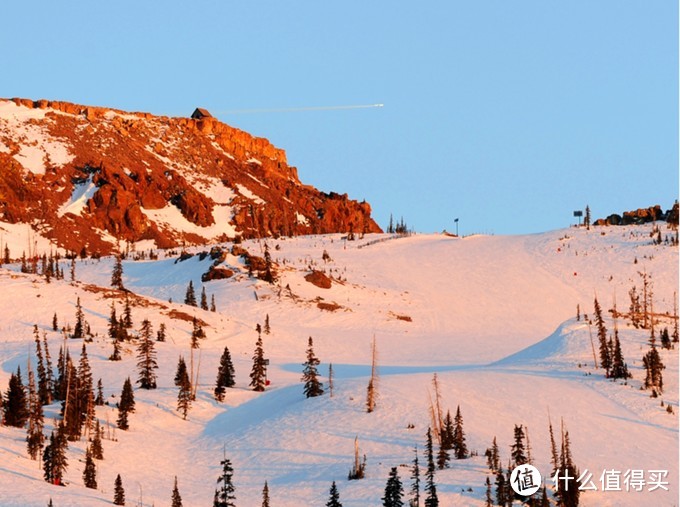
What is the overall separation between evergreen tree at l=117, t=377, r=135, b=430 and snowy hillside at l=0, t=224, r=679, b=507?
682mm

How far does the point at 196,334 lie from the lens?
80375mm

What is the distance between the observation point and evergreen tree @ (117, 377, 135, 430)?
5162cm

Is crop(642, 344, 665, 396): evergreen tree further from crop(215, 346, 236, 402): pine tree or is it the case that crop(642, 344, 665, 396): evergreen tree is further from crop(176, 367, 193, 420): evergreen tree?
crop(215, 346, 236, 402): pine tree

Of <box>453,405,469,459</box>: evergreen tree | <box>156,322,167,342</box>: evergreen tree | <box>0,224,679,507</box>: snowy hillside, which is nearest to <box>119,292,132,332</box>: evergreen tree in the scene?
<box>0,224,679,507</box>: snowy hillside

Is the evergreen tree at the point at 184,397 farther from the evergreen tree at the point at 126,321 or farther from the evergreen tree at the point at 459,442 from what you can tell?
the evergreen tree at the point at 126,321

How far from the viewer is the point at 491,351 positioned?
283ft

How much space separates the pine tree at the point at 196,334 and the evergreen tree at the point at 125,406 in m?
20.5

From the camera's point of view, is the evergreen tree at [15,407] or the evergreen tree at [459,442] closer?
the evergreen tree at [459,442]

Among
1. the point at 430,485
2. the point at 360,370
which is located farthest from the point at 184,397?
the point at 430,485

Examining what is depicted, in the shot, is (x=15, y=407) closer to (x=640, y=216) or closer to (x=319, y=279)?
(x=319, y=279)

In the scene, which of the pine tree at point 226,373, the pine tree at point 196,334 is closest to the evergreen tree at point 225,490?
the pine tree at point 226,373

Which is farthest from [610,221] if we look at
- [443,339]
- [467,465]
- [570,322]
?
[467,465]

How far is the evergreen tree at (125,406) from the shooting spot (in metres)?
51.6

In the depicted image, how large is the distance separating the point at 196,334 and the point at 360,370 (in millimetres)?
15831
